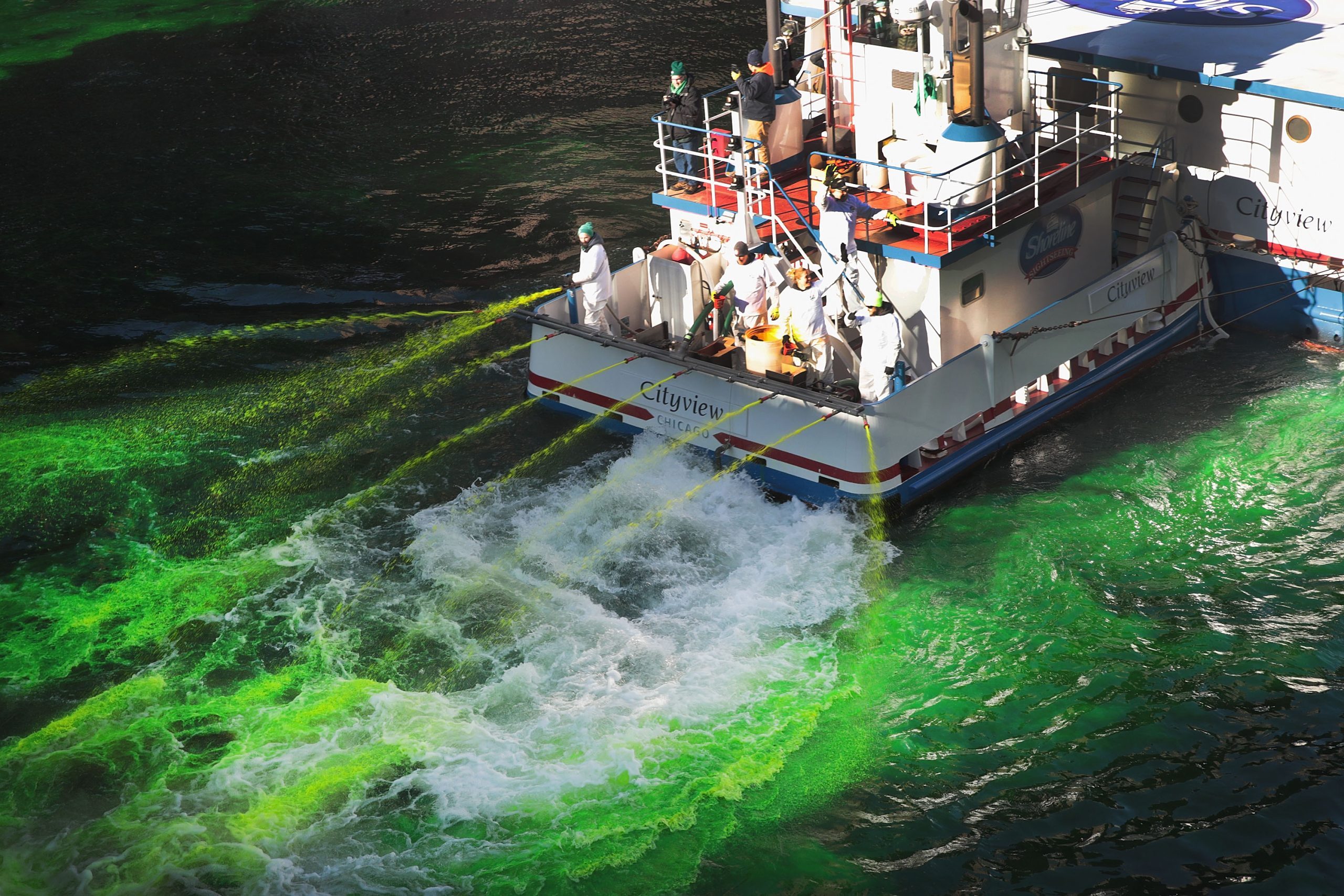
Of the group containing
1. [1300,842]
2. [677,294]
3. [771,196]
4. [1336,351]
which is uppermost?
[771,196]

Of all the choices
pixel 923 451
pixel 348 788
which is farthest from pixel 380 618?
pixel 923 451

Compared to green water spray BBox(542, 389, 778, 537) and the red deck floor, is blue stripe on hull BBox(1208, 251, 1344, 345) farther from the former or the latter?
green water spray BBox(542, 389, 778, 537)

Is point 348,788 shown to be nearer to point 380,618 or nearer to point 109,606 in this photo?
point 380,618

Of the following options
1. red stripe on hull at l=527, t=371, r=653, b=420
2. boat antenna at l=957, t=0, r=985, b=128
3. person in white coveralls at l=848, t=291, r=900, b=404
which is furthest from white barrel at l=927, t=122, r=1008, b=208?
red stripe on hull at l=527, t=371, r=653, b=420

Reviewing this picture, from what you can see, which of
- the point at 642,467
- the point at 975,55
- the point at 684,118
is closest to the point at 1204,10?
the point at 975,55

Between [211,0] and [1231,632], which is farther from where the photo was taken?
[211,0]

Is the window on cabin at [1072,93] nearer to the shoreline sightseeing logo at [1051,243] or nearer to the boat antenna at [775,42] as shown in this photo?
the shoreline sightseeing logo at [1051,243]

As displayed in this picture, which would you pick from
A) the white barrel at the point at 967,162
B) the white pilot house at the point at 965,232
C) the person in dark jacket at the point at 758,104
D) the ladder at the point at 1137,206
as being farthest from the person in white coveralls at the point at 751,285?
the ladder at the point at 1137,206
